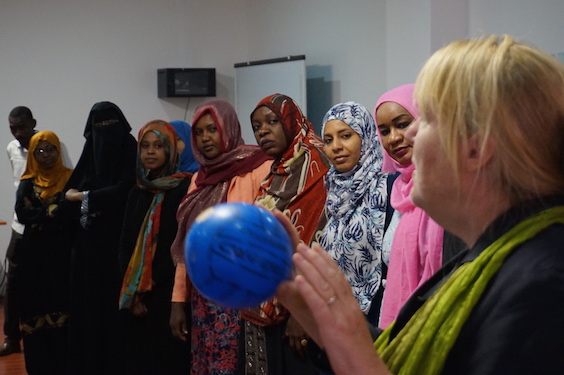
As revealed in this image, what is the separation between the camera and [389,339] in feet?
4.01

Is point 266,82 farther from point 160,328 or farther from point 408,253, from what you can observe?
point 408,253

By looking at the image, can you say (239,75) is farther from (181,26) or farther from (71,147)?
(71,147)

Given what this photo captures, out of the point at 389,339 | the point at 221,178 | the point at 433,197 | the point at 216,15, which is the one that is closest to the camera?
the point at 433,197

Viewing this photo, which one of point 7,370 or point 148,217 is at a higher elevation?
point 148,217

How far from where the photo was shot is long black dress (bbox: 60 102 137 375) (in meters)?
4.44

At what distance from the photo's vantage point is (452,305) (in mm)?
1055

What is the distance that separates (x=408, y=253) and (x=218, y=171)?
5.42 ft

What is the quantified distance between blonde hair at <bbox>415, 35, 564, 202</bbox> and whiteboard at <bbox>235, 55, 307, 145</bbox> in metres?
5.68

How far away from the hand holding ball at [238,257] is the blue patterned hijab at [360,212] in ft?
4.37

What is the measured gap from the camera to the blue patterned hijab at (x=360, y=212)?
104 inches

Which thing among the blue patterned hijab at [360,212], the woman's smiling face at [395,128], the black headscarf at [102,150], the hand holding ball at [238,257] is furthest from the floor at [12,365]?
the hand holding ball at [238,257]

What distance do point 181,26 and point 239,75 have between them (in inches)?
42.3

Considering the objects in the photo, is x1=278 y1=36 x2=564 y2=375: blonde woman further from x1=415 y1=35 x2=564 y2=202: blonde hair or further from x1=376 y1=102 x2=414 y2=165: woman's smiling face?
x1=376 y1=102 x2=414 y2=165: woman's smiling face

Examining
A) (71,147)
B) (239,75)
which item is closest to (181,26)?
(239,75)
